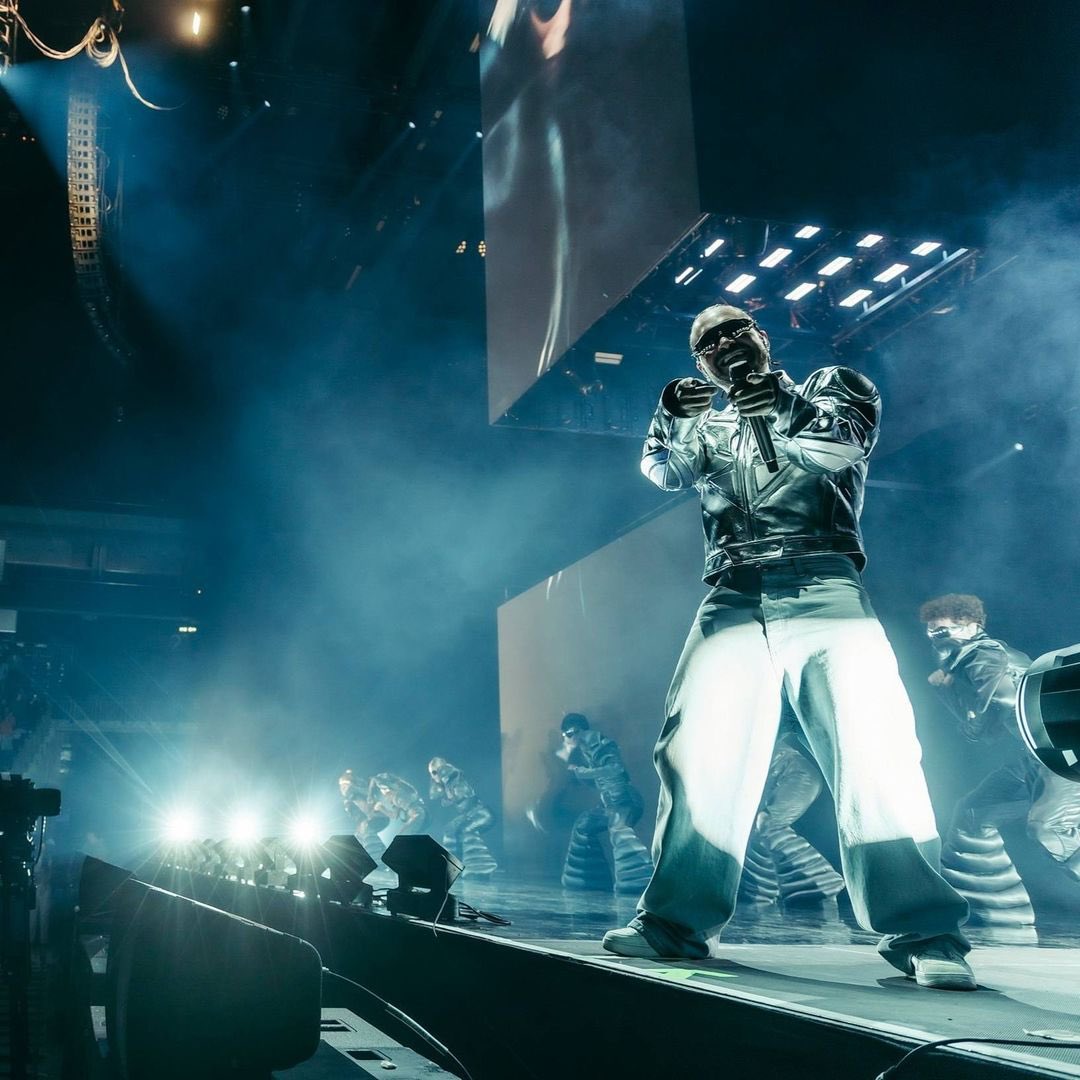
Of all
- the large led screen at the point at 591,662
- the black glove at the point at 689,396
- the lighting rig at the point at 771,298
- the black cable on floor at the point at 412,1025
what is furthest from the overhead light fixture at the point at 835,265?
the black cable on floor at the point at 412,1025

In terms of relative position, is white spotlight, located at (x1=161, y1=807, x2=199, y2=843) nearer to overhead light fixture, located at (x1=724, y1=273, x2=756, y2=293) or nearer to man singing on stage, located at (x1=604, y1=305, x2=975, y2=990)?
overhead light fixture, located at (x1=724, y1=273, x2=756, y2=293)

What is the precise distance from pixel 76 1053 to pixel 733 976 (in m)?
2.37

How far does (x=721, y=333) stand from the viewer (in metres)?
2.31

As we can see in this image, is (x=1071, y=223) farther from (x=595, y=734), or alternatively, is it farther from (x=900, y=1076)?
(x=900, y=1076)

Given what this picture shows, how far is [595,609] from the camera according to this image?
798 centimetres

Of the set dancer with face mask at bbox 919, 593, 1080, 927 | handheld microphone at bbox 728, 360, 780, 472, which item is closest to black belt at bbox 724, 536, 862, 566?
handheld microphone at bbox 728, 360, 780, 472

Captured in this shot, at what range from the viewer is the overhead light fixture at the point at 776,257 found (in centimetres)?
573

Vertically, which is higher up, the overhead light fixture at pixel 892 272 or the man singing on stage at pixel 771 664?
the overhead light fixture at pixel 892 272

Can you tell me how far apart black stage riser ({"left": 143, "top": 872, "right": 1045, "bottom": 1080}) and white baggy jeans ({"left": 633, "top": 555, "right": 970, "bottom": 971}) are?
276 millimetres

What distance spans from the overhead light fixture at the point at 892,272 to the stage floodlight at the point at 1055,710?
5195 mm

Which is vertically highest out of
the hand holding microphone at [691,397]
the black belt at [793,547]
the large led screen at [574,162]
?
the large led screen at [574,162]

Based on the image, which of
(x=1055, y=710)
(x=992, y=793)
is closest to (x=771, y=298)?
(x=992, y=793)

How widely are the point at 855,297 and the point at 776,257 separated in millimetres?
802

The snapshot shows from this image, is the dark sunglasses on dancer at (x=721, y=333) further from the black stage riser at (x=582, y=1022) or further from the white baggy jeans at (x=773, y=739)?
the black stage riser at (x=582, y=1022)
